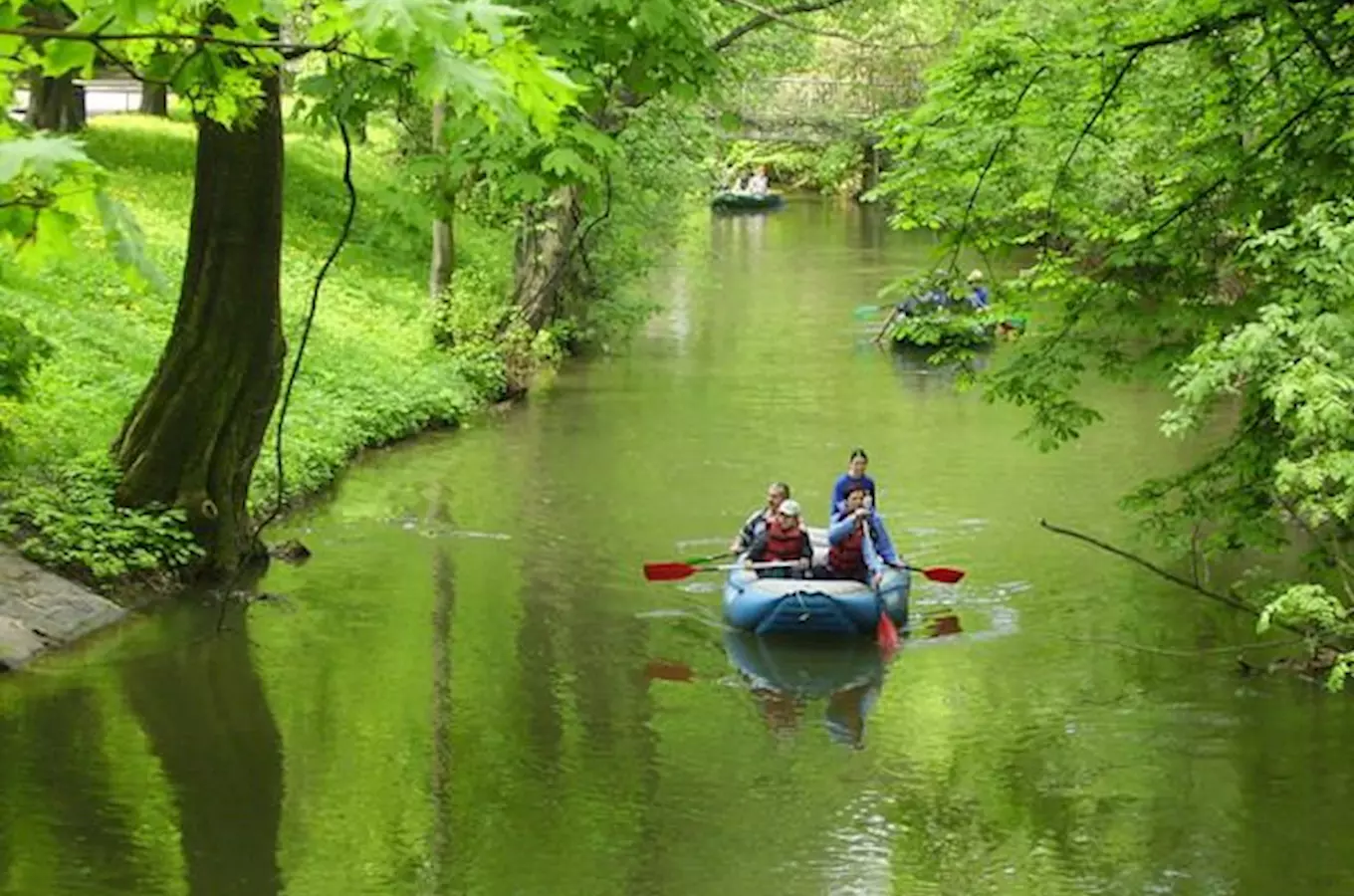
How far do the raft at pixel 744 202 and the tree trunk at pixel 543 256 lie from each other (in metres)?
36.2

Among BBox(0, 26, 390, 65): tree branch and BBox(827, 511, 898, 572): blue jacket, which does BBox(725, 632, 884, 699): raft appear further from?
BBox(0, 26, 390, 65): tree branch

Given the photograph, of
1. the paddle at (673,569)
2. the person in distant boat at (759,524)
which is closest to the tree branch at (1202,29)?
the person in distant boat at (759,524)

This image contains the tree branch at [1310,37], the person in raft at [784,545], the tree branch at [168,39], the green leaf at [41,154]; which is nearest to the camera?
the green leaf at [41,154]

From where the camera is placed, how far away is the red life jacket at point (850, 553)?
683 inches

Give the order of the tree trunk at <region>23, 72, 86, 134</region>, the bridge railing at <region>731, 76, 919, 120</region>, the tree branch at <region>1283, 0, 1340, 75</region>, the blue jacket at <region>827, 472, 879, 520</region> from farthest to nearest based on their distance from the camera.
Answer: the bridge railing at <region>731, 76, 919, 120</region>, the tree trunk at <region>23, 72, 86, 134</region>, the blue jacket at <region>827, 472, 879, 520</region>, the tree branch at <region>1283, 0, 1340, 75</region>

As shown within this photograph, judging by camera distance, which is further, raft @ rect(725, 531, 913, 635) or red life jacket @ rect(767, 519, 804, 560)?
red life jacket @ rect(767, 519, 804, 560)

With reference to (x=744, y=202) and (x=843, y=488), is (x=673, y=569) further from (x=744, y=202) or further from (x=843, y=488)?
(x=744, y=202)

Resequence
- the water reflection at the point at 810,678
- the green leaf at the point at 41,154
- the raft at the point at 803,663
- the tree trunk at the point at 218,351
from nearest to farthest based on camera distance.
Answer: the green leaf at the point at 41,154 < the water reflection at the point at 810,678 < the raft at the point at 803,663 < the tree trunk at the point at 218,351

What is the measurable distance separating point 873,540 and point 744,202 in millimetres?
51992

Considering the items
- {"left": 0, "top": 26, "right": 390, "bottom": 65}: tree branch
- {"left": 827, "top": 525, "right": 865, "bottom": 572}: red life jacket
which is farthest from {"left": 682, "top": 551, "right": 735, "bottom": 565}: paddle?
{"left": 0, "top": 26, "right": 390, "bottom": 65}: tree branch

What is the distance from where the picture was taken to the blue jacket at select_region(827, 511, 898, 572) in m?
17.3

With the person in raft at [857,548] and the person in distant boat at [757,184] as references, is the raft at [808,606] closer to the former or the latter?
the person in raft at [857,548]

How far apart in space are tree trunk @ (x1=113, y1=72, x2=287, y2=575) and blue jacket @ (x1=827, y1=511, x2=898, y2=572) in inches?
188

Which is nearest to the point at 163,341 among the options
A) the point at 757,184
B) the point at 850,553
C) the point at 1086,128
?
the point at 850,553
